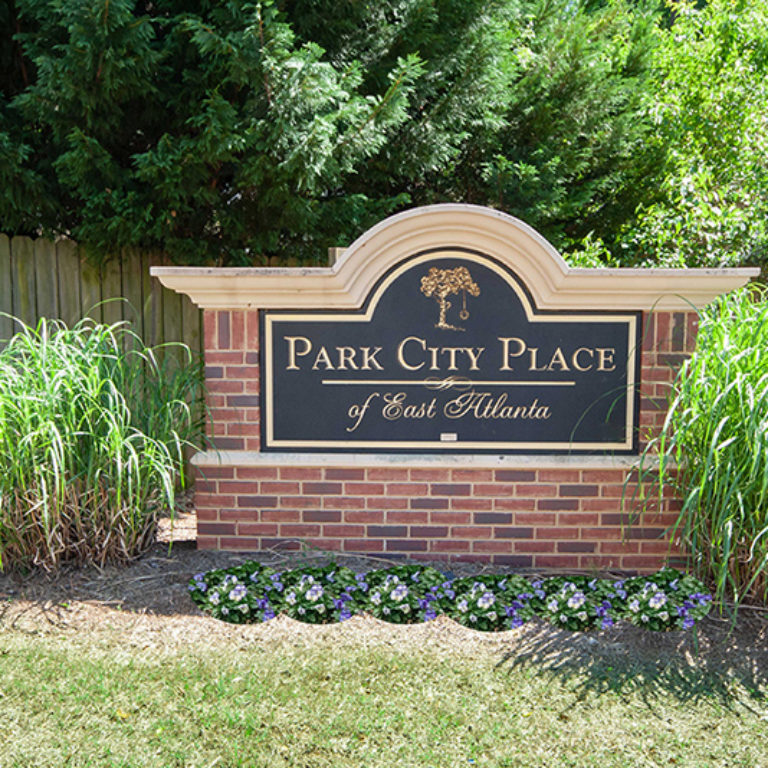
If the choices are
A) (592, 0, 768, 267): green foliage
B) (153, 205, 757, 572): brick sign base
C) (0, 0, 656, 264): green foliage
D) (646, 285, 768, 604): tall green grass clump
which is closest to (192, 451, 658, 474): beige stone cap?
(153, 205, 757, 572): brick sign base

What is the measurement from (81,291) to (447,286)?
3082 mm

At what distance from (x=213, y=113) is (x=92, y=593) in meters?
2.65

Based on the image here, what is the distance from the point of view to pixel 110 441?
3406mm

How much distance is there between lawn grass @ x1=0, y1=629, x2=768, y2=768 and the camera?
2393mm

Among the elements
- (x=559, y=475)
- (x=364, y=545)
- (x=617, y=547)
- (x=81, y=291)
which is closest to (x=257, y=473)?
(x=364, y=545)

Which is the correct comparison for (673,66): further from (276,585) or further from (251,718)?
(251,718)

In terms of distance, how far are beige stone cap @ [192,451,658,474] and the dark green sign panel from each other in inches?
1.7

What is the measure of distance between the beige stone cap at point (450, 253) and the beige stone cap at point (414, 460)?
76 centimetres

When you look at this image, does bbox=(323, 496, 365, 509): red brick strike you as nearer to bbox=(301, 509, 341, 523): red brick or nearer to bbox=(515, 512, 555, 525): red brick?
bbox=(301, 509, 341, 523): red brick

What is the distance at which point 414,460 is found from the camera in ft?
12.4

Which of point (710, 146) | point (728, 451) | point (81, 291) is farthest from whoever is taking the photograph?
point (710, 146)

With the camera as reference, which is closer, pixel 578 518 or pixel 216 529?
pixel 578 518

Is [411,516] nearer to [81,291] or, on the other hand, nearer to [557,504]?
[557,504]

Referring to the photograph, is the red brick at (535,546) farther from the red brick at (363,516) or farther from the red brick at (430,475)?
the red brick at (363,516)
